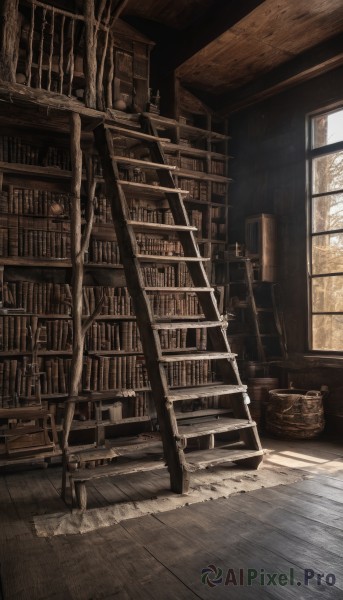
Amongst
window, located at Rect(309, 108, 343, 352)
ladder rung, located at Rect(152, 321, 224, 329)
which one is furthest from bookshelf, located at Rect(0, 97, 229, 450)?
window, located at Rect(309, 108, 343, 352)

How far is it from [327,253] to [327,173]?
0.94 meters

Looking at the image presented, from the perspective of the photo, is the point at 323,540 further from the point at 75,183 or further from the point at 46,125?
the point at 46,125

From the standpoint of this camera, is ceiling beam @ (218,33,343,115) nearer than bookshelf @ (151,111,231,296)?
Yes

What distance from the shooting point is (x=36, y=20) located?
4.78 m

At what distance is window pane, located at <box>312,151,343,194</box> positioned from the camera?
17.8ft

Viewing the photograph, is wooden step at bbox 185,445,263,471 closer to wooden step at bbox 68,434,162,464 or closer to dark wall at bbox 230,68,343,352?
wooden step at bbox 68,434,162,464

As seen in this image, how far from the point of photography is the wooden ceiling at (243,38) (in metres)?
4.91

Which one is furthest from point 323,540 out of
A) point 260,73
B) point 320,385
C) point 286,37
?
point 260,73

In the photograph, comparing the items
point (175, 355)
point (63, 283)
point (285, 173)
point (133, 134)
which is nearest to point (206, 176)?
point (285, 173)

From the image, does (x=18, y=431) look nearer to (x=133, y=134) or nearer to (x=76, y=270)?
(x=76, y=270)

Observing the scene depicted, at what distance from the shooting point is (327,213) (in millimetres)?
5535

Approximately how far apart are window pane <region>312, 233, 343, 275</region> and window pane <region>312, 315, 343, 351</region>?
1.79 ft

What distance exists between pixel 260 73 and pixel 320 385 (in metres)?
3.93

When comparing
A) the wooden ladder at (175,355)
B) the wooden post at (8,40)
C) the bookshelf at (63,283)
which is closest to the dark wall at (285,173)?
the bookshelf at (63,283)
